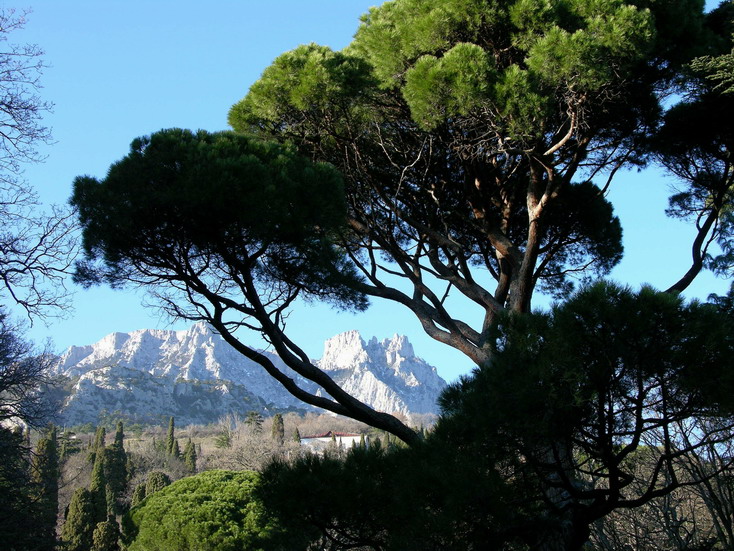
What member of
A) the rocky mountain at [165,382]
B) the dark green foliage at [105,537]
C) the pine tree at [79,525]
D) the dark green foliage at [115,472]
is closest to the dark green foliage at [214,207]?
the dark green foliage at [105,537]

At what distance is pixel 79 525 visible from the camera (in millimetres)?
19453

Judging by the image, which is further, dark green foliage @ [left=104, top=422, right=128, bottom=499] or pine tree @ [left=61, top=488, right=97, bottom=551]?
dark green foliage @ [left=104, top=422, right=128, bottom=499]

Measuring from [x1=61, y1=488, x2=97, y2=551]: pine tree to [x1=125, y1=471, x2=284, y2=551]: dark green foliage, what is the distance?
4585 millimetres

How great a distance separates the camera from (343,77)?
6055 millimetres

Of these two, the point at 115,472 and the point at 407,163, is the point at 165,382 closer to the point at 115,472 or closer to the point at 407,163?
the point at 115,472

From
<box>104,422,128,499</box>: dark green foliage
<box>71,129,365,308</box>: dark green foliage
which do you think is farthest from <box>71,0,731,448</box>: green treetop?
<box>104,422,128,499</box>: dark green foliage

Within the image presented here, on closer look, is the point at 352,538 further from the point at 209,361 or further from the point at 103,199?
the point at 209,361

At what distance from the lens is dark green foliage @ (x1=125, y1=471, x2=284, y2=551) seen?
13.8 m

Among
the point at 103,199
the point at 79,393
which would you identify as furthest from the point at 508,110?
the point at 79,393

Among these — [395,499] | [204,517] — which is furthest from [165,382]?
[395,499]

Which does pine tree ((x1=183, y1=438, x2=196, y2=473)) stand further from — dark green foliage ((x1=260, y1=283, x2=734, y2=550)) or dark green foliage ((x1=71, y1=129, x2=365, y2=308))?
dark green foliage ((x1=260, y1=283, x2=734, y2=550))

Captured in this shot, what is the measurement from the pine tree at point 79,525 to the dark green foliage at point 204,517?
459 centimetres

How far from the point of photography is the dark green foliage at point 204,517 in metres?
13.8

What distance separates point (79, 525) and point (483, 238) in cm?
1741
